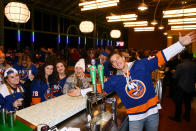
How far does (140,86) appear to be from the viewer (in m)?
1.56

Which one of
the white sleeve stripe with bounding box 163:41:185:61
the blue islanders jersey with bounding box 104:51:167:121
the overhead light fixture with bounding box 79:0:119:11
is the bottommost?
the blue islanders jersey with bounding box 104:51:167:121

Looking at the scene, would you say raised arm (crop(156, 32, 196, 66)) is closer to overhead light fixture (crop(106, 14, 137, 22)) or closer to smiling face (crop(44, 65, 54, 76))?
smiling face (crop(44, 65, 54, 76))

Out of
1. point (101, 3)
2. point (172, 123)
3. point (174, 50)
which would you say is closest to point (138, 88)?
point (174, 50)

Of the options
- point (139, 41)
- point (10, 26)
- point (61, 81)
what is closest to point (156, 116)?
point (61, 81)

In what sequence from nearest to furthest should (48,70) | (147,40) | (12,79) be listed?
(12,79)
(48,70)
(147,40)

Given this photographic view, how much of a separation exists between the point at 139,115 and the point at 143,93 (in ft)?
0.79

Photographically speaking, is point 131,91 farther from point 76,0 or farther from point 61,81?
point 76,0

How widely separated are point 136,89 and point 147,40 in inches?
689

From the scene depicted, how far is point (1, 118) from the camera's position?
1148mm

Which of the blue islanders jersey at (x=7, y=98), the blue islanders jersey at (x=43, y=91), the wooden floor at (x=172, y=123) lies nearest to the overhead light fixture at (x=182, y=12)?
the wooden floor at (x=172, y=123)

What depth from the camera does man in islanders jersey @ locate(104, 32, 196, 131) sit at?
1.55m

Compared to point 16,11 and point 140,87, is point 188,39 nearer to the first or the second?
point 140,87

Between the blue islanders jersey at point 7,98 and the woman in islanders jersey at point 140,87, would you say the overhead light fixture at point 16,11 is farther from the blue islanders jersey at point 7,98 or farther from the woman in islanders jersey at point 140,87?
the woman in islanders jersey at point 140,87

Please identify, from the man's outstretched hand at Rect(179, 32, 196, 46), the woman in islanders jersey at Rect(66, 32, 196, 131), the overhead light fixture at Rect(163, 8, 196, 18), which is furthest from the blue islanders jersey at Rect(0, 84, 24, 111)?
the overhead light fixture at Rect(163, 8, 196, 18)
